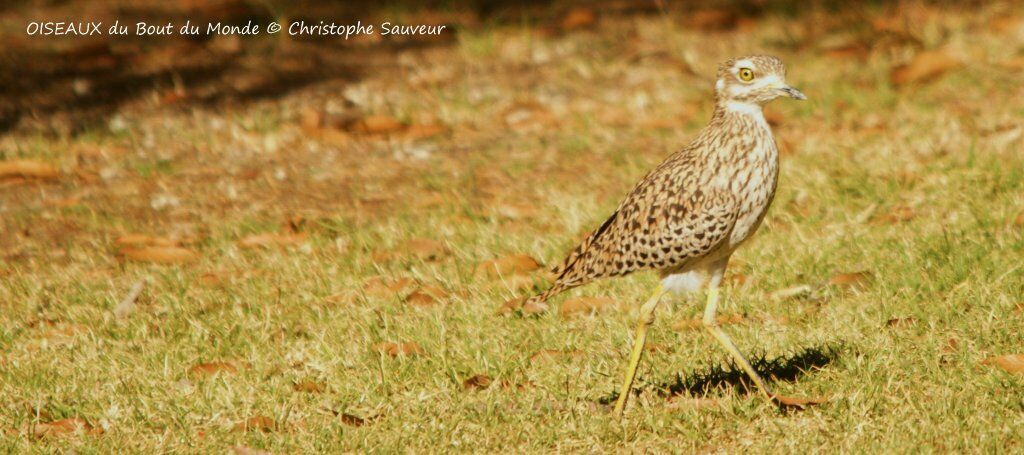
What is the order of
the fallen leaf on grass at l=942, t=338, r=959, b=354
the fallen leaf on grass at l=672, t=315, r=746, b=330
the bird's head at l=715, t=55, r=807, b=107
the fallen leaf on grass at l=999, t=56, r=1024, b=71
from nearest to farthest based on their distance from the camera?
the bird's head at l=715, t=55, r=807, b=107
the fallen leaf on grass at l=942, t=338, r=959, b=354
the fallen leaf on grass at l=672, t=315, r=746, b=330
the fallen leaf on grass at l=999, t=56, r=1024, b=71

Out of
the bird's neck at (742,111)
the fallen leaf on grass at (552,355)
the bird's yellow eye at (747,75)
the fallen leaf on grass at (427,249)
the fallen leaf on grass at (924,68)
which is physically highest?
the bird's yellow eye at (747,75)

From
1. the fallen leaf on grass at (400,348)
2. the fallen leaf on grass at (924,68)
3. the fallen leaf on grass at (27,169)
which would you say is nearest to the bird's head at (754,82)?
the fallen leaf on grass at (400,348)

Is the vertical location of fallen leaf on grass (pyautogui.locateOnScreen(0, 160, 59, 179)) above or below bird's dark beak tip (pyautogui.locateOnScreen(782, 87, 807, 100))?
below

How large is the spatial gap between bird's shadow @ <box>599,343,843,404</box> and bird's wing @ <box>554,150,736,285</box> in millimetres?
470

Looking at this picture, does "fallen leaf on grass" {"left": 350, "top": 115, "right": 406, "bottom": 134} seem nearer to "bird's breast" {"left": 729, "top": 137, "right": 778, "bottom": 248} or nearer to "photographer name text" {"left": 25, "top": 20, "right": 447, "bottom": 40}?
"photographer name text" {"left": 25, "top": 20, "right": 447, "bottom": 40}

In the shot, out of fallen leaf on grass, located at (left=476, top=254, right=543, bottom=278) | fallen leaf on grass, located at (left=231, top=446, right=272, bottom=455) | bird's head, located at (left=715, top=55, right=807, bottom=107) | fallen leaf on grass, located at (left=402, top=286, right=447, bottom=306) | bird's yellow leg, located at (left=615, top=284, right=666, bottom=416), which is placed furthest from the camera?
fallen leaf on grass, located at (left=476, top=254, right=543, bottom=278)

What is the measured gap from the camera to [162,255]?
7172mm

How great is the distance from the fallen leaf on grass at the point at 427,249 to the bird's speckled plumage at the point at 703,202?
1670 millimetres

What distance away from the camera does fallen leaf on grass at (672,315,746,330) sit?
5996 millimetres

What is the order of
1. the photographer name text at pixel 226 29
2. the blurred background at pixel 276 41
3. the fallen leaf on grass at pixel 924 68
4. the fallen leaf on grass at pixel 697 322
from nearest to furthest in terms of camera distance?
the fallen leaf on grass at pixel 697 322 < the fallen leaf on grass at pixel 924 68 < the blurred background at pixel 276 41 < the photographer name text at pixel 226 29

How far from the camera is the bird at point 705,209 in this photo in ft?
16.6

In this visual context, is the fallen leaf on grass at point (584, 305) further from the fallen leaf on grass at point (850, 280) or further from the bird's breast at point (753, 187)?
the bird's breast at point (753, 187)

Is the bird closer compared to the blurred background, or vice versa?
the bird

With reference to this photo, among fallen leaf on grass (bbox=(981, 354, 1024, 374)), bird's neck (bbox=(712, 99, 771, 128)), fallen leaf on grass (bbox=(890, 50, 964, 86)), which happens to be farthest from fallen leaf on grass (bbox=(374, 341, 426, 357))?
fallen leaf on grass (bbox=(890, 50, 964, 86))
